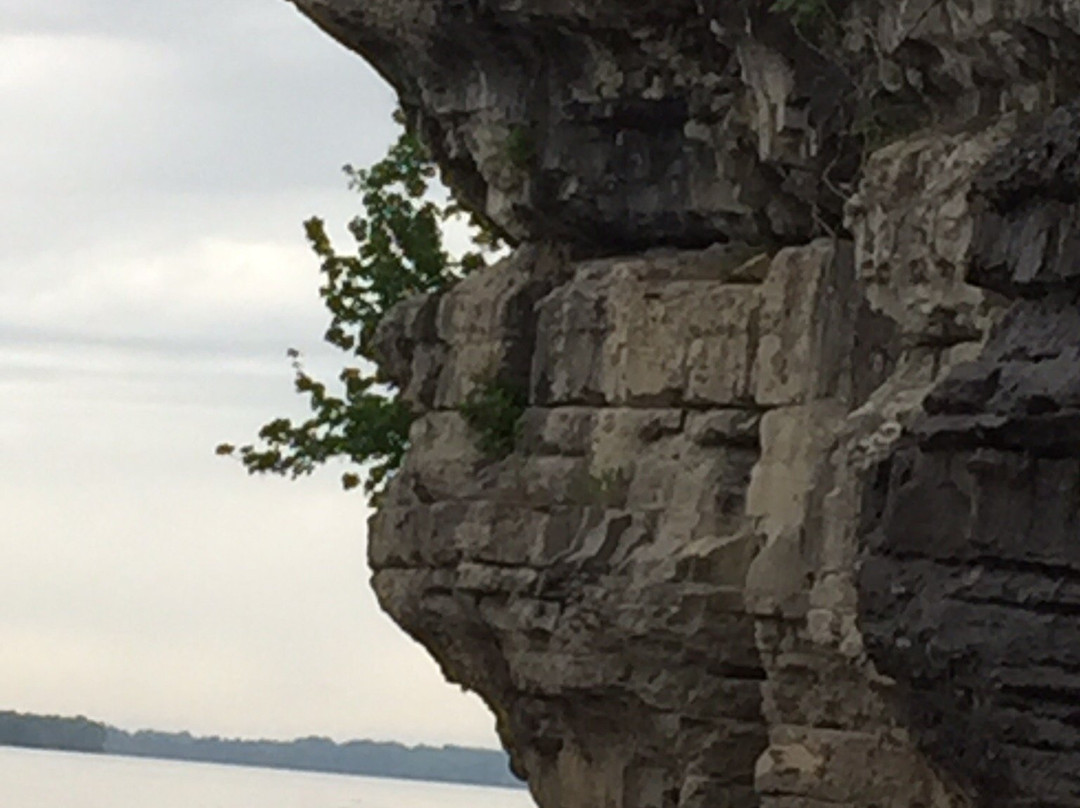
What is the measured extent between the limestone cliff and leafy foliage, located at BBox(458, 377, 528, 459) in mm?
142

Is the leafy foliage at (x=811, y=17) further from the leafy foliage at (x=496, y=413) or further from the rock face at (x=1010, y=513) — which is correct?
the rock face at (x=1010, y=513)

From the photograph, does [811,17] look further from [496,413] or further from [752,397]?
[496,413]

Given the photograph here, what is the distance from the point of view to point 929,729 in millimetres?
18125

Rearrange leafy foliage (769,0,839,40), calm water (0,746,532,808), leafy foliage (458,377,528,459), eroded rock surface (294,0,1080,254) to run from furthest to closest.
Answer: calm water (0,746,532,808) < leafy foliage (458,377,528,459) < leafy foliage (769,0,839,40) < eroded rock surface (294,0,1080,254)

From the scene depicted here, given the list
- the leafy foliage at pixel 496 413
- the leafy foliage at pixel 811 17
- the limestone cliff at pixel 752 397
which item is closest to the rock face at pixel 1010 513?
the limestone cliff at pixel 752 397

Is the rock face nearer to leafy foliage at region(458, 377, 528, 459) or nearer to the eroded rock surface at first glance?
the eroded rock surface

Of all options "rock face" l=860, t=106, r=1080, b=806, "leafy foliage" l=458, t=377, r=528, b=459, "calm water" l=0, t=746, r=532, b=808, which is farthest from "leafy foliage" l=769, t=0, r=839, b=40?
"calm water" l=0, t=746, r=532, b=808

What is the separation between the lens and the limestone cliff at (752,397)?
16.8m

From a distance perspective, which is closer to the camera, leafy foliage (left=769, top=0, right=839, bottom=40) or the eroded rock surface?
the eroded rock surface

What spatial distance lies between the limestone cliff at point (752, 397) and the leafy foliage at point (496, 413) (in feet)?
0.47

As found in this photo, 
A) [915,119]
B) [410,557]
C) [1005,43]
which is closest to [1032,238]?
[1005,43]

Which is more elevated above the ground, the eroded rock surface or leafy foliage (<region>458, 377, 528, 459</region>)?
the eroded rock surface

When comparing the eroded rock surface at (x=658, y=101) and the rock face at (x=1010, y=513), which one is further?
the eroded rock surface at (x=658, y=101)

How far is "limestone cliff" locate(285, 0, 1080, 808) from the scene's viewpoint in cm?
1678
